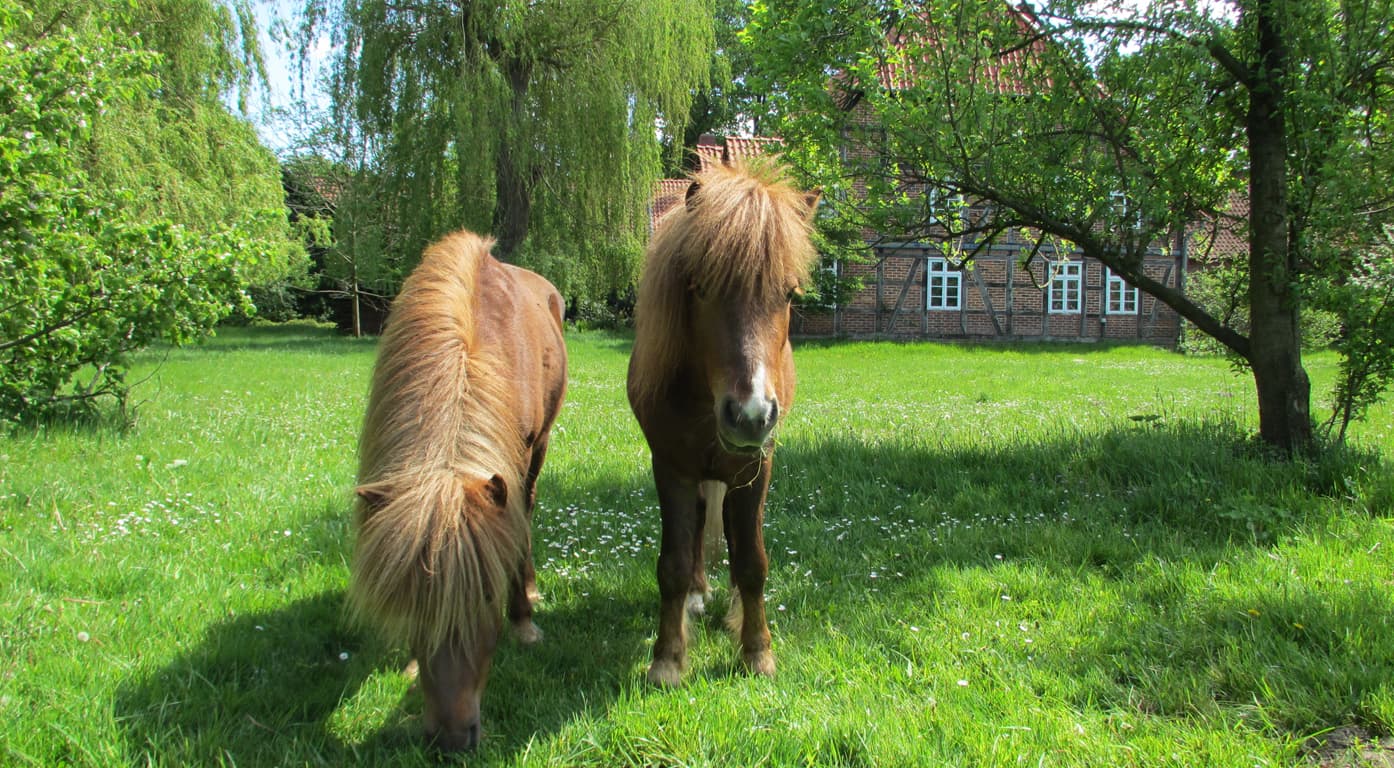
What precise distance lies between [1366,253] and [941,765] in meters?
4.89

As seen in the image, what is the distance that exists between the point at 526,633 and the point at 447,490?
1.43 m

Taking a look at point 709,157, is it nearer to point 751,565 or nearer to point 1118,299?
point 751,565

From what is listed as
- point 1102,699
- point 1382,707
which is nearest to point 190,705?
point 1102,699

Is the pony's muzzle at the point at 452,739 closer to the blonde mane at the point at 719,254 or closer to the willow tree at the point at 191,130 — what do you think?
the blonde mane at the point at 719,254

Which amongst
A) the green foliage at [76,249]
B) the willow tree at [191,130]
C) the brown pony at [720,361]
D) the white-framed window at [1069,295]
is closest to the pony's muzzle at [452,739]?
the brown pony at [720,361]

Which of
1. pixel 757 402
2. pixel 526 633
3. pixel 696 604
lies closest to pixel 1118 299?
pixel 696 604

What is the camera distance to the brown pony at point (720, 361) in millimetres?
2676

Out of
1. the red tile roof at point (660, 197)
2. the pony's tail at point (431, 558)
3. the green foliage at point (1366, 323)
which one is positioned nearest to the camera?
the pony's tail at point (431, 558)

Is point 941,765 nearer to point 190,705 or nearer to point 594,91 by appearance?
point 190,705

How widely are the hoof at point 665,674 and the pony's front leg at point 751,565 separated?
1.05 ft

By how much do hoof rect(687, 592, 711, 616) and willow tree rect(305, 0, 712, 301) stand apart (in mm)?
14109

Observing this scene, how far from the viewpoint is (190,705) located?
2.82m

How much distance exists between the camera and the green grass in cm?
262

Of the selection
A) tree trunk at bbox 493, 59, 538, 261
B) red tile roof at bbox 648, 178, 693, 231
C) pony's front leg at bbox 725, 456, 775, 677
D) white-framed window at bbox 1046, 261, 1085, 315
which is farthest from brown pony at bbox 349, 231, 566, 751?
white-framed window at bbox 1046, 261, 1085, 315
